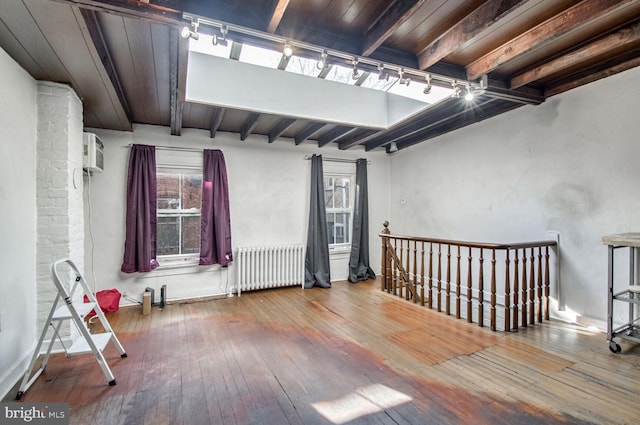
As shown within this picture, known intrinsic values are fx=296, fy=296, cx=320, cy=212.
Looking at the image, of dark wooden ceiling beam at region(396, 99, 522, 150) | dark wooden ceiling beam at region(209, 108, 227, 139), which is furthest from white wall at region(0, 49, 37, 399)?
dark wooden ceiling beam at region(396, 99, 522, 150)

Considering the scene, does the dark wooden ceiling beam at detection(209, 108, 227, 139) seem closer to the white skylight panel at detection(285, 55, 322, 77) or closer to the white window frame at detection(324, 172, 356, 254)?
the white skylight panel at detection(285, 55, 322, 77)

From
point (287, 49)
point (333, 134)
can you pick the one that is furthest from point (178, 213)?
point (287, 49)

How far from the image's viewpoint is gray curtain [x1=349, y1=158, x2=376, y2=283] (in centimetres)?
548

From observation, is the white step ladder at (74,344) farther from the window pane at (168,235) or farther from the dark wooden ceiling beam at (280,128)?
the dark wooden ceiling beam at (280,128)

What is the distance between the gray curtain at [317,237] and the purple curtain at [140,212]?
235 cm

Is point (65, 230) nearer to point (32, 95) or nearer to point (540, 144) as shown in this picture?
point (32, 95)

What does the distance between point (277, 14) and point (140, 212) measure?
3.31 m

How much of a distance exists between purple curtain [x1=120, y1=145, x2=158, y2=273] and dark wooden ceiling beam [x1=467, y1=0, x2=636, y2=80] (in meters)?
4.14

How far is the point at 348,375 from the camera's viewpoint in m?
2.31

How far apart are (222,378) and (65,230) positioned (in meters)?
1.98

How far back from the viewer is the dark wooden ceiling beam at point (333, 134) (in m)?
4.47

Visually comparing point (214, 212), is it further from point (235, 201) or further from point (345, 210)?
point (345, 210)

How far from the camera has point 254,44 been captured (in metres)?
2.18

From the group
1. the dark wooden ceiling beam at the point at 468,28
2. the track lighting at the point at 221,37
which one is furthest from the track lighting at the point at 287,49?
the dark wooden ceiling beam at the point at 468,28
